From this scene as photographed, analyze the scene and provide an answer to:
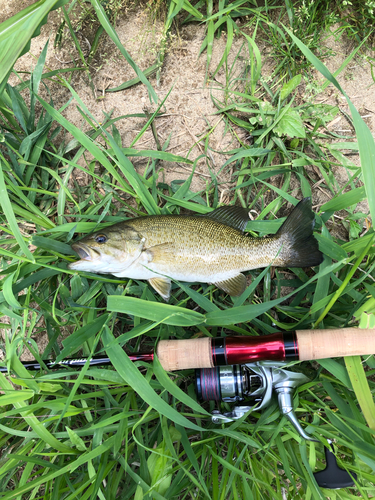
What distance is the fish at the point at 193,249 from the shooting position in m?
2.22

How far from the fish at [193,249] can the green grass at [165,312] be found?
0.47 feet

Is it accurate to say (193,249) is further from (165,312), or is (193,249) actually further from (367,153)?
(367,153)

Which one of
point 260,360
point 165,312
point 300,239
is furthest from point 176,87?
point 260,360

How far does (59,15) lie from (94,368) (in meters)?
3.15

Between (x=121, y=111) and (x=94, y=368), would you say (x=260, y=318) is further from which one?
(x=121, y=111)

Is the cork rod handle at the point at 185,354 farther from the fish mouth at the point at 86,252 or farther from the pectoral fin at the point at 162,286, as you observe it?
the fish mouth at the point at 86,252

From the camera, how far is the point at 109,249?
7.28ft

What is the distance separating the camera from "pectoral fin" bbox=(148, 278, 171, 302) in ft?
7.67

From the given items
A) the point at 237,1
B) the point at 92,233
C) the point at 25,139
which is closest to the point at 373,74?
the point at 237,1

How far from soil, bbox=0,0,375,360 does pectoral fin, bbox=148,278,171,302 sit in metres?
0.91

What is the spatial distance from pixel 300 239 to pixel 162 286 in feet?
3.55

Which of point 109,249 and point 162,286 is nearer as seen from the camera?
point 109,249

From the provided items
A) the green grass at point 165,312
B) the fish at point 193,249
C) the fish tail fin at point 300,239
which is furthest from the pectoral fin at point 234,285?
the fish tail fin at point 300,239

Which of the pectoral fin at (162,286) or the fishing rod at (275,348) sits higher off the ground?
the pectoral fin at (162,286)
